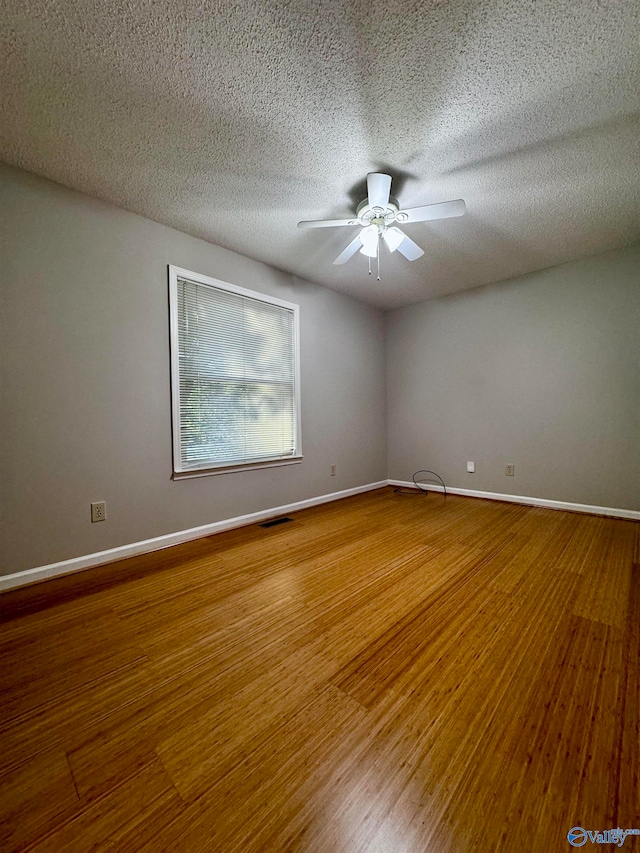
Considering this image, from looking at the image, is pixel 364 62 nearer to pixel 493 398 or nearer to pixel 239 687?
pixel 239 687

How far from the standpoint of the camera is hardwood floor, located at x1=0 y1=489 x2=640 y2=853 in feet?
2.48

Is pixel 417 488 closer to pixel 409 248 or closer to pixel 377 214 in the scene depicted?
pixel 409 248

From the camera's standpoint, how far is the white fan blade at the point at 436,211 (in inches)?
71.4

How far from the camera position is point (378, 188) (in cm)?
186

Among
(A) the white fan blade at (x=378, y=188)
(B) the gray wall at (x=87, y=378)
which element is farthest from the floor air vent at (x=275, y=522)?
(A) the white fan blade at (x=378, y=188)

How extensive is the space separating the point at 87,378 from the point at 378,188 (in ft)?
7.16

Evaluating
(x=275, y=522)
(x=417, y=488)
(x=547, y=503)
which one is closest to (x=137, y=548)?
(x=275, y=522)

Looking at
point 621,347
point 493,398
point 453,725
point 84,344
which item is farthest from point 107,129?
point 621,347

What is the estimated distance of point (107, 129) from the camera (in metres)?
1.63

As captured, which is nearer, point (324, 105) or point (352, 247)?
point (324, 105)

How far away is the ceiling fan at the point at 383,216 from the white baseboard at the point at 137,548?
238 centimetres

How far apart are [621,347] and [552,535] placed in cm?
184

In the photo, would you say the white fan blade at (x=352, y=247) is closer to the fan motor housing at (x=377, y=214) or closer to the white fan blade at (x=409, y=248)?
the fan motor housing at (x=377, y=214)

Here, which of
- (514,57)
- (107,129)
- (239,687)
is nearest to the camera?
(239,687)
